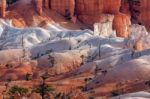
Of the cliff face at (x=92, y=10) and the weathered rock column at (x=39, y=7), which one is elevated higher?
the weathered rock column at (x=39, y=7)

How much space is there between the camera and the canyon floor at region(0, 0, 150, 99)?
209 feet

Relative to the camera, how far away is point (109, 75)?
68.1 metres

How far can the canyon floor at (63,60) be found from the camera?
6372 cm

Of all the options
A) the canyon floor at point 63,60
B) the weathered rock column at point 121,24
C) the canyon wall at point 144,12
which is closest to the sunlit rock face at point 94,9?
the canyon floor at point 63,60

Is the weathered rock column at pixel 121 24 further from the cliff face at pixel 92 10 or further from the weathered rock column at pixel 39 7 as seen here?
the weathered rock column at pixel 39 7

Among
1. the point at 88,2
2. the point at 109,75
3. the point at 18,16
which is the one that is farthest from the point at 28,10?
the point at 109,75

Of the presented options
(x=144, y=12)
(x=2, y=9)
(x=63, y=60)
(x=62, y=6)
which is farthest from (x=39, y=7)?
(x=63, y=60)

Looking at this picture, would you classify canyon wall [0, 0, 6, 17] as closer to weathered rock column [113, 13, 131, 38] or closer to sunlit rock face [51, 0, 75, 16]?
sunlit rock face [51, 0, 75, 16]

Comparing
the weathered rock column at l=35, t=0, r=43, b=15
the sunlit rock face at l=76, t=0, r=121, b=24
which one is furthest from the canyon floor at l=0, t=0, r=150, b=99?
the sunlit rock face at l=76, t=0, r=121, b=24

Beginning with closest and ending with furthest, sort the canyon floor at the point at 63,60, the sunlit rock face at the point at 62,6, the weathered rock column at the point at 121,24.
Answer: the canyon floor at the point at 63,60 → the sunlit rock face at the point at 62,6 → the weathered rock column at the point at 121,24

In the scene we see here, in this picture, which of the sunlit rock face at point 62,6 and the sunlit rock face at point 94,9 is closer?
the sunlit rock face at point 62,6

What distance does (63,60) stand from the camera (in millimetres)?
81375

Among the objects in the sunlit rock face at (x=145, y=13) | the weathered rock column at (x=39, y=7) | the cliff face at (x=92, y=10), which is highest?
the weathered rock column at (x=39, y=7)

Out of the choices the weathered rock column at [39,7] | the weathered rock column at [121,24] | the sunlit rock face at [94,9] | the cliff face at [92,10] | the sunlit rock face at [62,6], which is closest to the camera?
the weathered rock column at [39,7]
